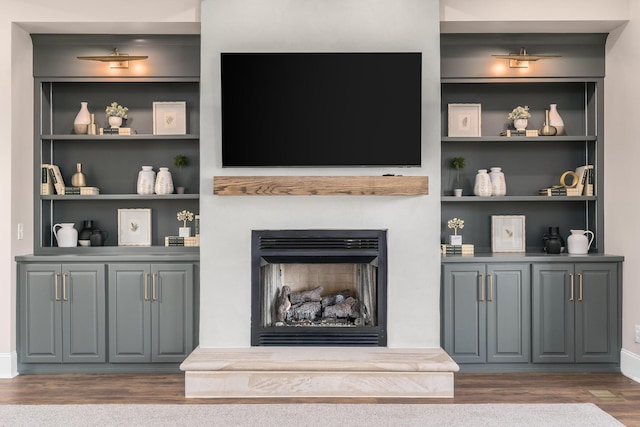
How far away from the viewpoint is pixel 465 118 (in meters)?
5.10

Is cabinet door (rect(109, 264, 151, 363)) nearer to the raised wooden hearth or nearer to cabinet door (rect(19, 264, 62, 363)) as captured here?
cabinet door (rect(19, 264, 62, 363))

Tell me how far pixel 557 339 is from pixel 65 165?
412cm

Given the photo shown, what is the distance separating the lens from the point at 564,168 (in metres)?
5.21

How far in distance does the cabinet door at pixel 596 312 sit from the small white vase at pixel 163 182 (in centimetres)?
320

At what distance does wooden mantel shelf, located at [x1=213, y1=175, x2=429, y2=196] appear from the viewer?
13.9ft

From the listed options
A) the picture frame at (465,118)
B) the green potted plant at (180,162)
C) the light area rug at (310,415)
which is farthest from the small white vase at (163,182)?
the picture frame at (465,118)

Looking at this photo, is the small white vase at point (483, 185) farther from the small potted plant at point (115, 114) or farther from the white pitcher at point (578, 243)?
the small potted plant at point (115, 114)

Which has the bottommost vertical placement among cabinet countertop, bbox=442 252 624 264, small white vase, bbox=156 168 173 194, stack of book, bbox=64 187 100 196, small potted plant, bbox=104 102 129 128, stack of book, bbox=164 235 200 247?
cabinet countertop, bbox=442 252 624 264

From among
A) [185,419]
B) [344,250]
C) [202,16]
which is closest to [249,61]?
[202,16]

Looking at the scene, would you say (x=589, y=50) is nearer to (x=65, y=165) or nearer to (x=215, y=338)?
(x=215, y=338)

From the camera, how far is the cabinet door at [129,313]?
464 centimetres

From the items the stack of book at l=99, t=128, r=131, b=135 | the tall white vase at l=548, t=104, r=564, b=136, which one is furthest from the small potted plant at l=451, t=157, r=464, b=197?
the stack of book at l=99, t=128, r=131, b=135

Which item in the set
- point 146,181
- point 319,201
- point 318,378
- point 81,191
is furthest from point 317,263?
point 81,191

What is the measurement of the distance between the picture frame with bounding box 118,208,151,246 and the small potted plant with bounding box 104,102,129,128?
704 mm
